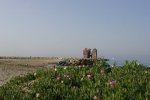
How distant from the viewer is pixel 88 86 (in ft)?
36.7

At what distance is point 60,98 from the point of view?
10539mm

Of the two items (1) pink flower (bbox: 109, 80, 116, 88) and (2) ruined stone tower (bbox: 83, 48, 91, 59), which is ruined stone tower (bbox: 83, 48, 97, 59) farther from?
(1) pink flower (bbox: 109, 80, 116, 88)

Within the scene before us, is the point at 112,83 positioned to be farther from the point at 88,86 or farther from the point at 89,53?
the point at 89,53

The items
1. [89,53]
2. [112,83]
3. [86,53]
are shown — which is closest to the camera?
[112,83]

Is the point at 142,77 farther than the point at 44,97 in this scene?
Yes

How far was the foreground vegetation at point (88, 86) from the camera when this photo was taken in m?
9.80

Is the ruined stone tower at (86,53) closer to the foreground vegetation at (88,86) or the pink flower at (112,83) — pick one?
the foreground vegetation at (88,86)

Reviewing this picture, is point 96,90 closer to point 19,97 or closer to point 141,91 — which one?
point 141,91

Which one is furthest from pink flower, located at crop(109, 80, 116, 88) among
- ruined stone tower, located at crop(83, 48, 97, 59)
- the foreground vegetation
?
ruined stone tower, located at crop(83, 48, 97, 59)

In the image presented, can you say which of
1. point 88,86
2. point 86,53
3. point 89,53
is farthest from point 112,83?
point 89,53

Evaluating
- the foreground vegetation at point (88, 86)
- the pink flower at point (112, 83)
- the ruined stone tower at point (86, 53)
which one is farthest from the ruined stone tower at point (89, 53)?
the pink flower at point (112, 83)

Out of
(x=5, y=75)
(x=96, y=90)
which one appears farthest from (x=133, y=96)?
(x=5, y=75)

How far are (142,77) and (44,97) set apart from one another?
279cm

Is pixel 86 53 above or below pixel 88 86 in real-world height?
above
